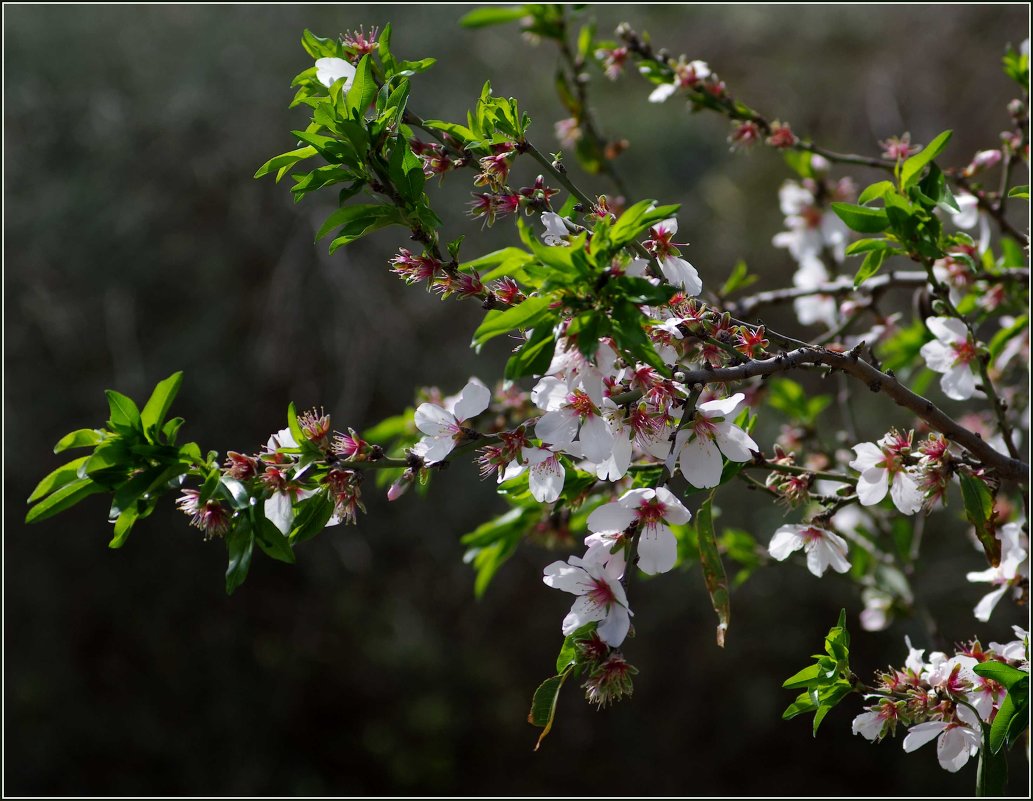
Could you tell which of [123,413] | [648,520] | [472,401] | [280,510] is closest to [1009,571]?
[648,520]

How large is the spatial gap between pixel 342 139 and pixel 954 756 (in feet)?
2.01

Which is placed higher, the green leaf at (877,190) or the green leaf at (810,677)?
the green leaf at (877,190)

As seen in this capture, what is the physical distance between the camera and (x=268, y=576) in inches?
103

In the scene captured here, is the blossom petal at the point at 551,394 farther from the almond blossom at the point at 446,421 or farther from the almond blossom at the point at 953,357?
the almond blossom at the point at 953,357

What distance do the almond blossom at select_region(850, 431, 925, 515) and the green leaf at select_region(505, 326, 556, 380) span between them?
28cm

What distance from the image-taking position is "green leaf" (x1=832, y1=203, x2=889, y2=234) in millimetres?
709

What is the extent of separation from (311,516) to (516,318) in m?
0.21

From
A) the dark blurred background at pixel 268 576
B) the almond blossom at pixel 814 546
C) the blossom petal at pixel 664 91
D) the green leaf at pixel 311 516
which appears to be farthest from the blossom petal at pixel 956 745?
the dark blurred background at pixel 268 576

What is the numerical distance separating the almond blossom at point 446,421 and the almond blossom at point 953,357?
45 centimetres

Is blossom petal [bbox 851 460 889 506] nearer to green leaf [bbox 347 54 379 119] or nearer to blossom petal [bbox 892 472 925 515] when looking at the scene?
blossom petal [bbox 892 472 925 515]

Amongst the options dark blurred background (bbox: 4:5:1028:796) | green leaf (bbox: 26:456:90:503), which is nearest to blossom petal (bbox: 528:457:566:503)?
green leaf (bbox: 26:456:90:503)

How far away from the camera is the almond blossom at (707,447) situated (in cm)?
62

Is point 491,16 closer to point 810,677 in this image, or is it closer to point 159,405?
point 159,405

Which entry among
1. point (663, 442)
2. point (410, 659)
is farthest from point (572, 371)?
point (410, 659)
